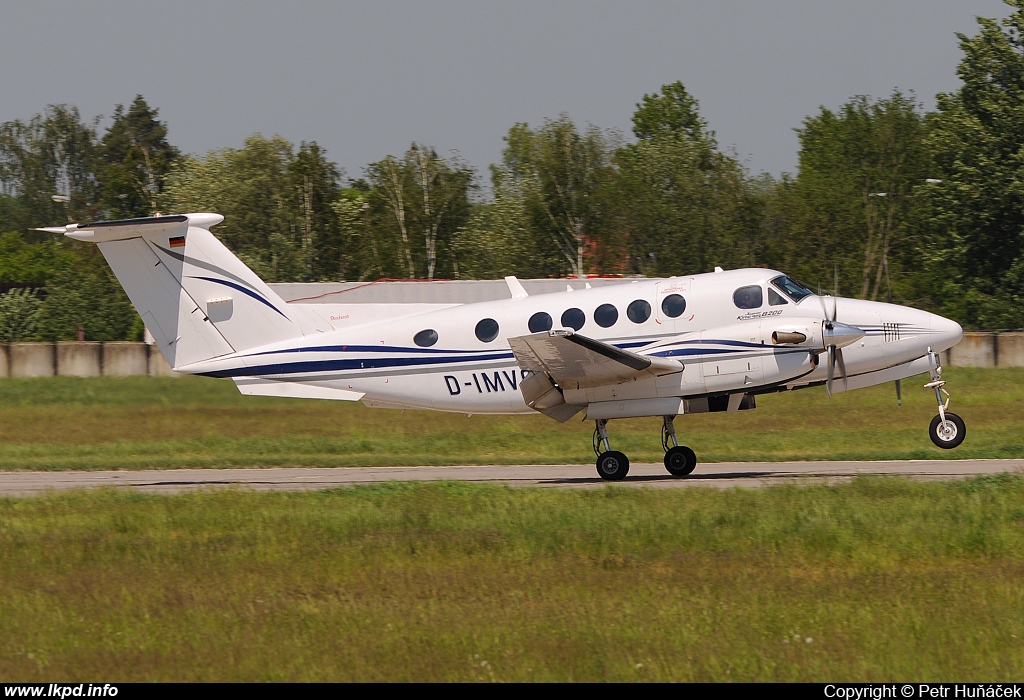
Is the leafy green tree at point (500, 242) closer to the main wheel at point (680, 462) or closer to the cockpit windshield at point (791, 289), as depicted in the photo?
the main wheel at point (680, 462)

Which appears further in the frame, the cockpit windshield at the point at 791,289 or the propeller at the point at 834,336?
the cockpit windshield at the point at 791,289

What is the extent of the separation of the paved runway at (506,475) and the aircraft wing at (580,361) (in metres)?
1.70

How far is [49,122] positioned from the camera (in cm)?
10500

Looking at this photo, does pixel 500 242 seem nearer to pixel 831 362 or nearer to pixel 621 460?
pixel 621 460

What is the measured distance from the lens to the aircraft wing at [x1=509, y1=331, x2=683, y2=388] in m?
16.6

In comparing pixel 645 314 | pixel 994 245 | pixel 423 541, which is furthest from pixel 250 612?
pixel 994 245

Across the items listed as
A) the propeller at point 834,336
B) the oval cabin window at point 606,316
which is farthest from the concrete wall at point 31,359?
the propeller at point 834,336

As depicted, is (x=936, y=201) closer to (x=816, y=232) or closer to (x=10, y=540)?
(x=816, y=232)

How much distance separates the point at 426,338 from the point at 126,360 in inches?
783

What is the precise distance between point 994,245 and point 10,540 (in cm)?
4103

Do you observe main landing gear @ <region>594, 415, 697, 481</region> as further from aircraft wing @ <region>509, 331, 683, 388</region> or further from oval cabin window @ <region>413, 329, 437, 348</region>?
oval cabin window @ <region>413, 329, 437, 348</region>

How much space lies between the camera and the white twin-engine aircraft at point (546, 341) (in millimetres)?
17250

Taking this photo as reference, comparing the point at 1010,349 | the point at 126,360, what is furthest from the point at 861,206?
the point at 126,360

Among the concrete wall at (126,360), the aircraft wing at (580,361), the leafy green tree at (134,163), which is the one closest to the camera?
the aircraft wing at (580,361)
